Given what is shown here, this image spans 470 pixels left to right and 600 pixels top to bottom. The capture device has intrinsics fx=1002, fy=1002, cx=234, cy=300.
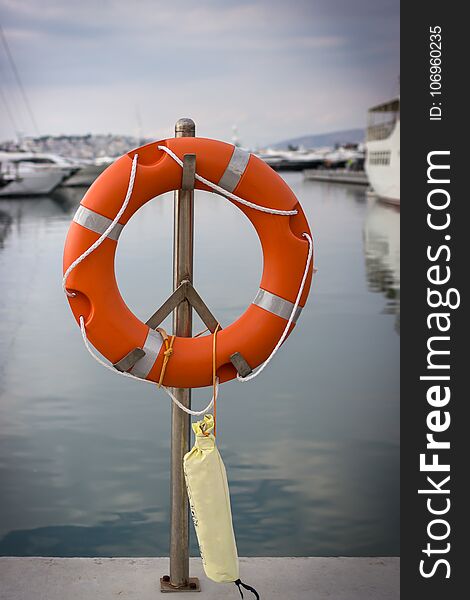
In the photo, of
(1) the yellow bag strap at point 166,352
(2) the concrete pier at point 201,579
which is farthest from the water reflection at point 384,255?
(1) the yellow bag strap at point 166,352

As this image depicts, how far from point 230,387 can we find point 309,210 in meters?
14.3

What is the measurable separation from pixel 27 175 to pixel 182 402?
24134 mm

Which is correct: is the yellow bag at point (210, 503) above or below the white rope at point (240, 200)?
below

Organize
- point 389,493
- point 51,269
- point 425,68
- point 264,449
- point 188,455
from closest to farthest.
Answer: point 188,455 → point 425,68 → point 389,493 → point 264,449 → point 51,269

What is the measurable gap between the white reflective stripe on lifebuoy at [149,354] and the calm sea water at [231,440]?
2.96 ft

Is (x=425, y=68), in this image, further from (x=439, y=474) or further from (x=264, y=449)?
(x=264, y=449)

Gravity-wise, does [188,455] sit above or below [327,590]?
above

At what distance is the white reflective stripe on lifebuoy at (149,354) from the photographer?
1.96 metres

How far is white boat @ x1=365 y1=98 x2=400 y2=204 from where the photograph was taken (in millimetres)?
21766

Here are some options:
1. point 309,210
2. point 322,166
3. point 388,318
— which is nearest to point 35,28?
point 322,166

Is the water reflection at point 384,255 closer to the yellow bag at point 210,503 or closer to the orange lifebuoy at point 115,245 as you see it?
the orange lifebuoy at point 115,245

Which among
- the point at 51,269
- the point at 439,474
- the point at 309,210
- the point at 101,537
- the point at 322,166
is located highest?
the point at 322,166

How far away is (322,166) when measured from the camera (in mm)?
45250

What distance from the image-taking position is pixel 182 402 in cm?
204
